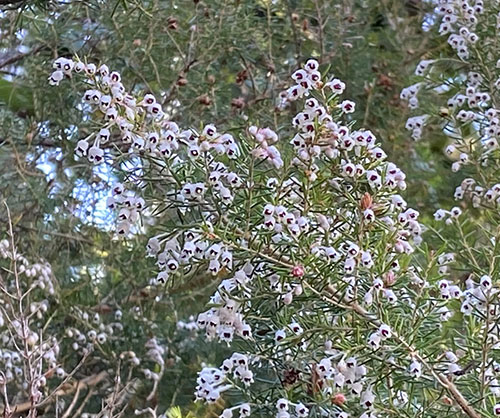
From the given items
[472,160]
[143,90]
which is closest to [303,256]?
[472,160]

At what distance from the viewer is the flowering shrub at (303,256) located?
0.75 meters

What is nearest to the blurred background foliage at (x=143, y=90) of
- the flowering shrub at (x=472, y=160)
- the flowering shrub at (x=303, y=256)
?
the flowering shrub at (x=472, y=160)

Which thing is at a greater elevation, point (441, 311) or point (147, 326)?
point (441, 311)

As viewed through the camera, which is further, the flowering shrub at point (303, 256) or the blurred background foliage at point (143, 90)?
the blurred background foliage at point (143, 90)

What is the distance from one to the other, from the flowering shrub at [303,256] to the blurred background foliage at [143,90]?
1.88 feet

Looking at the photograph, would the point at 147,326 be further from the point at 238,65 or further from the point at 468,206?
the point at 468,206

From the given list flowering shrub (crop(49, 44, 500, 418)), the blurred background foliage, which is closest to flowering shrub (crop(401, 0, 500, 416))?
A: flowering shrub (crop(49, 44, 500, 418))

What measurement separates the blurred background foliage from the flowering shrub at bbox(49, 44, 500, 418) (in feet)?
1.88

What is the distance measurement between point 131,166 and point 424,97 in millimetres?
965

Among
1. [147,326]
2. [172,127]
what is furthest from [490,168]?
[147,326]

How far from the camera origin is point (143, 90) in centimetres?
132

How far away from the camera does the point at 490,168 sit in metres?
1.19

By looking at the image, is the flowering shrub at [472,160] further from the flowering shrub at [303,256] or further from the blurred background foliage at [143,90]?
the blurred background foliage at [143,90]

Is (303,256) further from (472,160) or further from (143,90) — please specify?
(143,90)
